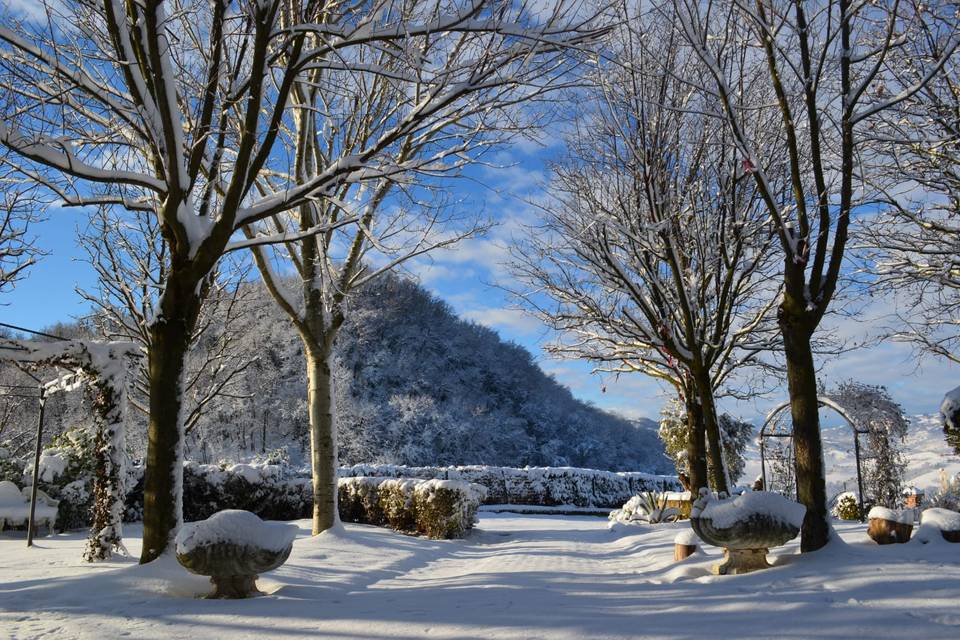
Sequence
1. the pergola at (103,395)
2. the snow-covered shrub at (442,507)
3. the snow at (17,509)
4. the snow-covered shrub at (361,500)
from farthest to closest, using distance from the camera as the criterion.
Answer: the snow-covered shrub at (361,500) → the snow-covered shrub at (442,507) → the snow at (17,509) → the pergola at (103,395)

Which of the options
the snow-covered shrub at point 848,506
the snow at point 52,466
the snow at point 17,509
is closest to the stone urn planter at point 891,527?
the snow-covered shrub at point 848,506

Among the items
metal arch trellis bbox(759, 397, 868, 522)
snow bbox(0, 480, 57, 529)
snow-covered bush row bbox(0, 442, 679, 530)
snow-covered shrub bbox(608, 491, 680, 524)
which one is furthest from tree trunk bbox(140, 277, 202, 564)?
snow-covered shrub bbox(608, 491, 680, 524)

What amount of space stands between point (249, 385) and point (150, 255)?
28.3 meters

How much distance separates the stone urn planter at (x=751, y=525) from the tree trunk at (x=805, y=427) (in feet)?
1.65

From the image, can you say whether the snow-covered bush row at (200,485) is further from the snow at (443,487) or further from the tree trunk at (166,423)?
the tree trunk at (166,423)

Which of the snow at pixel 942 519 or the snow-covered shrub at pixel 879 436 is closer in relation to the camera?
the snow at pixel 942 519

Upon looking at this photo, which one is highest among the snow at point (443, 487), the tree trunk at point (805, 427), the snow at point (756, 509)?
the tree trunk at point (805, 427)

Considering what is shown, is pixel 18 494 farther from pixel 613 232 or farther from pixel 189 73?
pixel 613 232

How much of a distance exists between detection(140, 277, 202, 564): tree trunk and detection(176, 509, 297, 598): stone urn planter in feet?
3.15

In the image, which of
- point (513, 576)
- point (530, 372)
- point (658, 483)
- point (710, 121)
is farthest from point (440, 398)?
point (513, 576)

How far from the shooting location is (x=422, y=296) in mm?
50938

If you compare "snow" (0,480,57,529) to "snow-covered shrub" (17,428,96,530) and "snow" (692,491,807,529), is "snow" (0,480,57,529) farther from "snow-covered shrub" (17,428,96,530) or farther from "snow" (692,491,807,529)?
"snow" (692,491,807,529)

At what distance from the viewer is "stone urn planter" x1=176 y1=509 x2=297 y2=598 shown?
4.88 meters

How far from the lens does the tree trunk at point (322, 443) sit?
31.8 ft
